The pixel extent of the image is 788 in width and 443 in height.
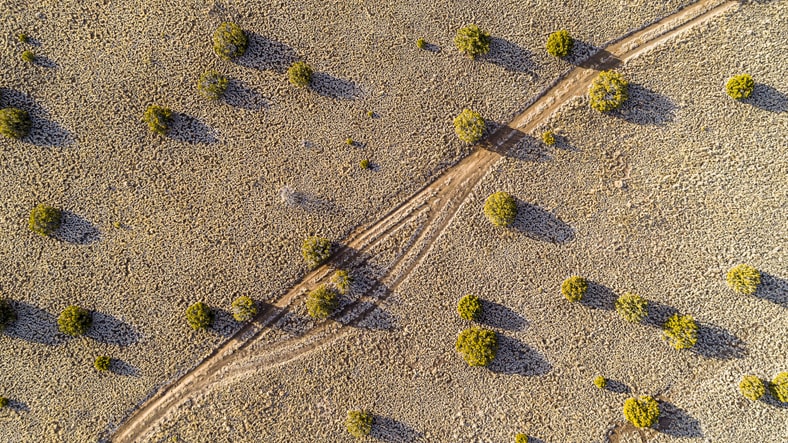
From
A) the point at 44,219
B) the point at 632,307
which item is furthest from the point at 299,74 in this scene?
the point at 632,307

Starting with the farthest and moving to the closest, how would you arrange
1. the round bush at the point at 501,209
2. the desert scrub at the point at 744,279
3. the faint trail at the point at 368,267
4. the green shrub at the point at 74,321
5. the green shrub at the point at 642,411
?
the faint trail at the point at 368,267 < the green shrub at the point at 74,321 < the round bush at the point at 501,209 < the green shrub at the point at 642,411 < the desert scrub at the point at 744,279

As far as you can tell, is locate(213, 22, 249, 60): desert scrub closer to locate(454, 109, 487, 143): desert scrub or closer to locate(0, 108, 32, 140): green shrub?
locate(0, 108, 32, 140): green shrub

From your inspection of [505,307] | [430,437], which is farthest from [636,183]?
[430,437]

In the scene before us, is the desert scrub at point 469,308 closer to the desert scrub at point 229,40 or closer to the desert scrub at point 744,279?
the desert scrub at point 744,279

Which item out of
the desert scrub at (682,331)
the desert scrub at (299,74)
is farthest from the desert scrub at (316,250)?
the desert scrub at (682,331)

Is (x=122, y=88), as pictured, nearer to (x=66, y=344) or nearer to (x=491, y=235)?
(x=66, y=344)

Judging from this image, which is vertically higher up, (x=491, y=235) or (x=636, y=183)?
(x=636, y=183)
